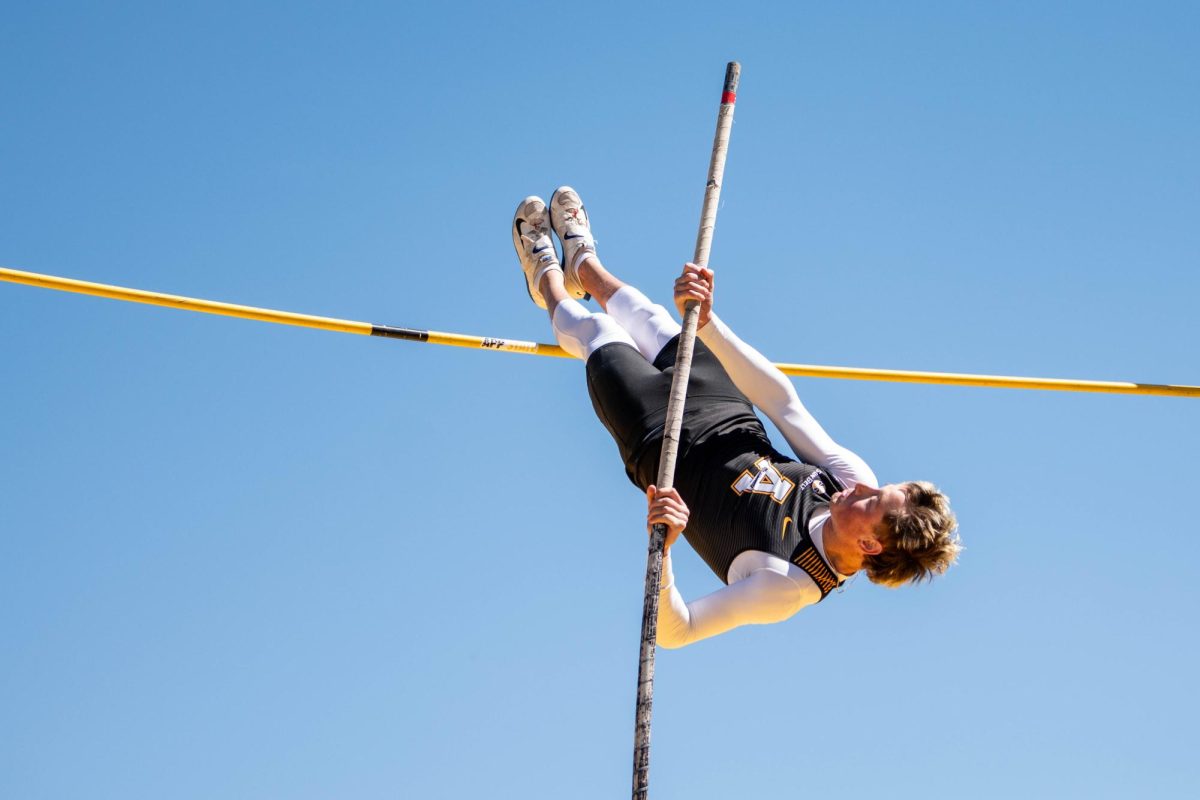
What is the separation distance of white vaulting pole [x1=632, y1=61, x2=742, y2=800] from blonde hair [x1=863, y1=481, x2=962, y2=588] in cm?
109

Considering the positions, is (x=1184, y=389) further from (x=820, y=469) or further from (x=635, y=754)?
(x=635, y=754)

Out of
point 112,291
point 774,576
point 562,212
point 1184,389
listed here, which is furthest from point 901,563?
point 112,291

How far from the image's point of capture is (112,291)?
7.89m

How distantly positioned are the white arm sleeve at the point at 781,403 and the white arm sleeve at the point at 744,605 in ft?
2.02

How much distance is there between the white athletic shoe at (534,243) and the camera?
26.2 ft

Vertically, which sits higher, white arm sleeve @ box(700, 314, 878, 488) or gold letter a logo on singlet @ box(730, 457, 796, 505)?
white arm sleeve @ box(700, 314, 878, 488)

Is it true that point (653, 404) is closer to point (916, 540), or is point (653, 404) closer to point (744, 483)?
point (744, 483)

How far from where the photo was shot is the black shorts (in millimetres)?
6742

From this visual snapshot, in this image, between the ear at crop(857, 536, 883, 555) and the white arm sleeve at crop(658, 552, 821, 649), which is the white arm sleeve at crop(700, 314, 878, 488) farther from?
the white arm sleeve at crop(658, 552, 821, 649)

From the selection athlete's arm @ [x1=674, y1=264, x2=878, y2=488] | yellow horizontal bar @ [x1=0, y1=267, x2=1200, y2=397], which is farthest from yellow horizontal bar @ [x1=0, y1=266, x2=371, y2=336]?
athlete's arm @ [x1=674, y1=264, x2=878, y2=488]

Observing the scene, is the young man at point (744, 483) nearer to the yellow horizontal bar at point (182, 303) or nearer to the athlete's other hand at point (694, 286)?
the athlete's other hand at point (694, 286)

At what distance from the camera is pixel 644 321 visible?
7234 mm

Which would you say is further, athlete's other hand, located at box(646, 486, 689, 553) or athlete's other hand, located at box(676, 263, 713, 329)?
athlete's other hand, located at box(676, 263, 713, 329)

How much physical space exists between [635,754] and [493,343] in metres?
3.61
